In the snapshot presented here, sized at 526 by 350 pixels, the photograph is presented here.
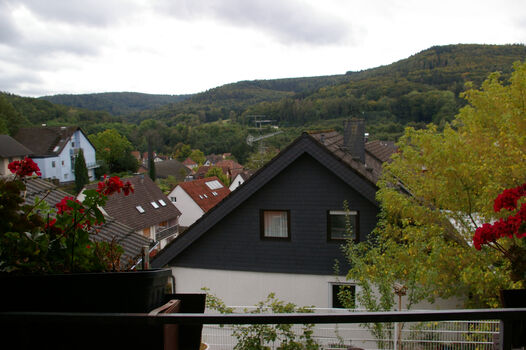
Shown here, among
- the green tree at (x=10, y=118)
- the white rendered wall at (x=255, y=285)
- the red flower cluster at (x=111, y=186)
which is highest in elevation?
the green tree at (x=10, y=118)

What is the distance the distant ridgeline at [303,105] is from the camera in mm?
45312

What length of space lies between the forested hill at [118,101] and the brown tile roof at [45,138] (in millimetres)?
85440

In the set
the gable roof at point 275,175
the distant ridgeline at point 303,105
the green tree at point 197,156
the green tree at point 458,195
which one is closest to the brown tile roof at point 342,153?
the gable roof at point 275,175

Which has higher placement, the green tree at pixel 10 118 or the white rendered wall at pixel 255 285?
the green tree at pixel 10 118

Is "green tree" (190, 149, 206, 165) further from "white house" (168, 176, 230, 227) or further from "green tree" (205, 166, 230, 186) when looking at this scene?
"white house" (168, 176, 230, 227)

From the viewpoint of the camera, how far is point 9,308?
1563 mm

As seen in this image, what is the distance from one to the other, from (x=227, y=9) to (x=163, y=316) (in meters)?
16.4

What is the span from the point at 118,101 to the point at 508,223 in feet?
539

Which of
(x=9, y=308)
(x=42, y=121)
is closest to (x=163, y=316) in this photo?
(x=9, y=308)

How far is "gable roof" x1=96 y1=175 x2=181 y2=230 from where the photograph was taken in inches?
1009

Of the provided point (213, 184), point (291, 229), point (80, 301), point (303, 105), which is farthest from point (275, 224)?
point (303, 105)

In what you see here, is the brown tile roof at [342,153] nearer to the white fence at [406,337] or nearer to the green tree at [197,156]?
the white fence at [406,337]

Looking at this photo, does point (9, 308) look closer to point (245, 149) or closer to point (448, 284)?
point (448, 284)

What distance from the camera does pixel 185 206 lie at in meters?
37.5
